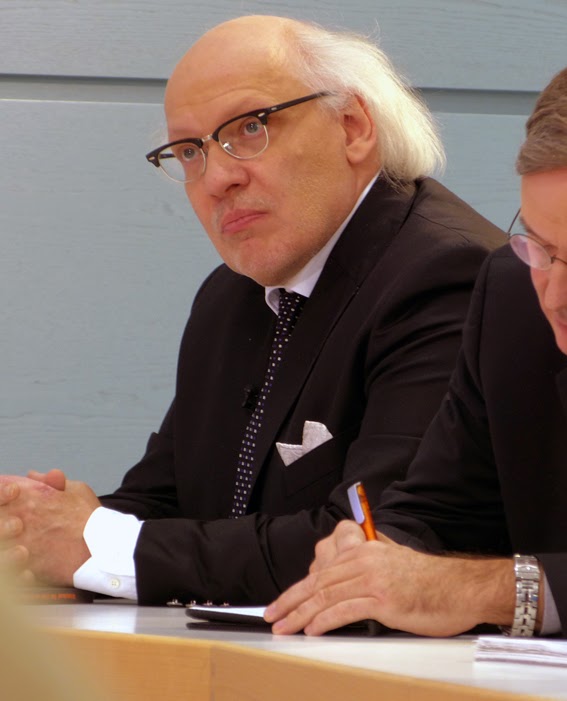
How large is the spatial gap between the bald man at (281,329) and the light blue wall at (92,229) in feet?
2.02

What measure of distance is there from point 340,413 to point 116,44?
155cm

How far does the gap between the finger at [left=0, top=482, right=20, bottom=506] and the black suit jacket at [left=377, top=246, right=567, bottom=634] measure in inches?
25.5

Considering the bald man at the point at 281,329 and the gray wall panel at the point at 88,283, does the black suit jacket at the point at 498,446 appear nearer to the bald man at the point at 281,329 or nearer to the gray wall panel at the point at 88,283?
the bald man at the point at 281,329

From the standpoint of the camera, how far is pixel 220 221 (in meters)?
2.18

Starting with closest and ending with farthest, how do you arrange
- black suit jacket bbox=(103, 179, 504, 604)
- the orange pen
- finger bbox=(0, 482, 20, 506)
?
the orange pen, black suit jacket bbox=(103, 179, 504, 604), finger bbox=(0, 482, 20, 506)

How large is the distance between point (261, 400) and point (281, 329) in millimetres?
148

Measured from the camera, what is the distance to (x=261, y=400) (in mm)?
2145

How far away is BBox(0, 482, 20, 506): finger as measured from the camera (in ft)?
6.25

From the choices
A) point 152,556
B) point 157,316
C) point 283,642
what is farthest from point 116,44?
point 283,642

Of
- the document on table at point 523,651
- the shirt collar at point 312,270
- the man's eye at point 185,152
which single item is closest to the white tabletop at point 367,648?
the document on table at point 523,651

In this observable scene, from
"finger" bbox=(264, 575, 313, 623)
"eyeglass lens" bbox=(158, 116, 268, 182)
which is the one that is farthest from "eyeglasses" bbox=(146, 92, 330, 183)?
"finger" bbox=(264, 575, 313, 623)

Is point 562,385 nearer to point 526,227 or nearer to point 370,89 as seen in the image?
point 526,227

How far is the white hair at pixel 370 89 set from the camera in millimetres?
2225

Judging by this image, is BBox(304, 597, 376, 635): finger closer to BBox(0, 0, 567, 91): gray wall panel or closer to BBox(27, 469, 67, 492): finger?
BBox(27, 469, 67, 492): finger
